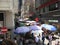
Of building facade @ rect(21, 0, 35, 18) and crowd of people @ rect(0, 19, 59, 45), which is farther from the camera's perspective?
building facade @ rect(21, 0, 35, 18)

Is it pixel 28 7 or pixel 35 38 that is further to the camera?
pixel 28 7

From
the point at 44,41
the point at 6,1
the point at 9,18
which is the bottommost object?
the point at 44,41

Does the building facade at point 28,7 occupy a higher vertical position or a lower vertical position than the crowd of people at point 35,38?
higher

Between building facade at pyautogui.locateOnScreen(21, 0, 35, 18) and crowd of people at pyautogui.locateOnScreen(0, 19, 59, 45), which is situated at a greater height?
building facade at pyautogui.locateOnScreen(21, 0, 35, 18)

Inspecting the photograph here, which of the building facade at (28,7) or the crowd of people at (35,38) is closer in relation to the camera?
the crowd of people at (35,38)

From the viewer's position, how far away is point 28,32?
18.1m

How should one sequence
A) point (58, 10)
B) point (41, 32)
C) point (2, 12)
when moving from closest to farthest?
1. point (2, 12)
2. point (41, 32)
3. point (58, 10)

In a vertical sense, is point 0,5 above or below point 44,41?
above

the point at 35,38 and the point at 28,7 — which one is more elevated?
the point at 28,7

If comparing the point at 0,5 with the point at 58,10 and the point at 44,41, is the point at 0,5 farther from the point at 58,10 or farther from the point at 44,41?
the point at 58,10

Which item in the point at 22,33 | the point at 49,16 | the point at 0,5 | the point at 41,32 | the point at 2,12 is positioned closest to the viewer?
the point at 0,5

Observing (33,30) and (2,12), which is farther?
(33,30)

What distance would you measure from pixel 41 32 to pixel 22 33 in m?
2.05

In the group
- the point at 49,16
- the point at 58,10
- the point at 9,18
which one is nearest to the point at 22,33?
the point at 9,18
